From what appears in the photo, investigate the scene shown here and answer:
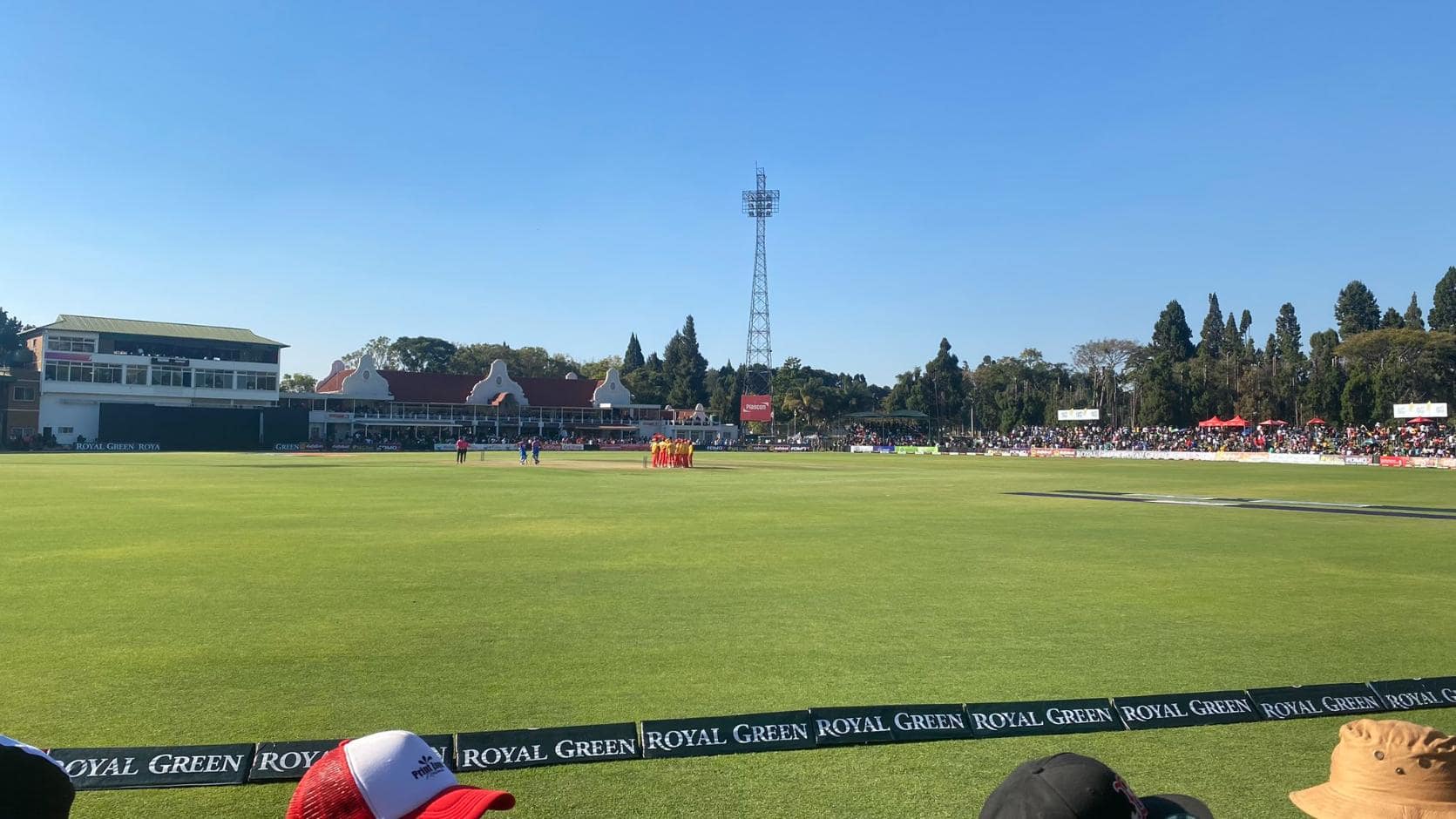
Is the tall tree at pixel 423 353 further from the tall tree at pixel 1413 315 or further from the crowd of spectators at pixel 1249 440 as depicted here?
the tall tree at pixel 1413 315

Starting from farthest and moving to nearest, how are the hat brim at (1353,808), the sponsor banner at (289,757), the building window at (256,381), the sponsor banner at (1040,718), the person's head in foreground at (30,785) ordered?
1. the building window at (256,381)
2. the sponsor banner at (1040,718)
3. the sponsor banner at (289,757)
4. the hat brim at (1353,808)
5. the person's head in foreground at (30,785)

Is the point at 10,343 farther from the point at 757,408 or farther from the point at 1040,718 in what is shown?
the point at 1040,718

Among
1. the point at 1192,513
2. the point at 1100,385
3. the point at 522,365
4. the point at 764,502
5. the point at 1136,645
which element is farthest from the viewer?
the point at 522,365

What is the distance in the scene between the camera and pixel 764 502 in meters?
23.9

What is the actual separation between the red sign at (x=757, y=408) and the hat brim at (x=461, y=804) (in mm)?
104952

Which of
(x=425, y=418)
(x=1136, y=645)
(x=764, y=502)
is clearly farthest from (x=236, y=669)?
(x=425, y=418)

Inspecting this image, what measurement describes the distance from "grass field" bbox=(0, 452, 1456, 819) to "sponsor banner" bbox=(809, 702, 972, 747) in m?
0.11

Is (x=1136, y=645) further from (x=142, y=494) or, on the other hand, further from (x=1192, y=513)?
(x=142, y=494)

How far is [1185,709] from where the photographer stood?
19.3ft

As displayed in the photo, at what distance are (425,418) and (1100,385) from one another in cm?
7775

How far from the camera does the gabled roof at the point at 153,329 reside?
7962 cm

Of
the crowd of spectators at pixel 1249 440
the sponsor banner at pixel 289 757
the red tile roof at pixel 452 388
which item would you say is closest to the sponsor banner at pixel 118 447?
the red tile roof at pixel 452 388

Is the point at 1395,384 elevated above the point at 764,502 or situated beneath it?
elevated above

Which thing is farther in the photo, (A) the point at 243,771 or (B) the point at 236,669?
(B) the point at 236,669
